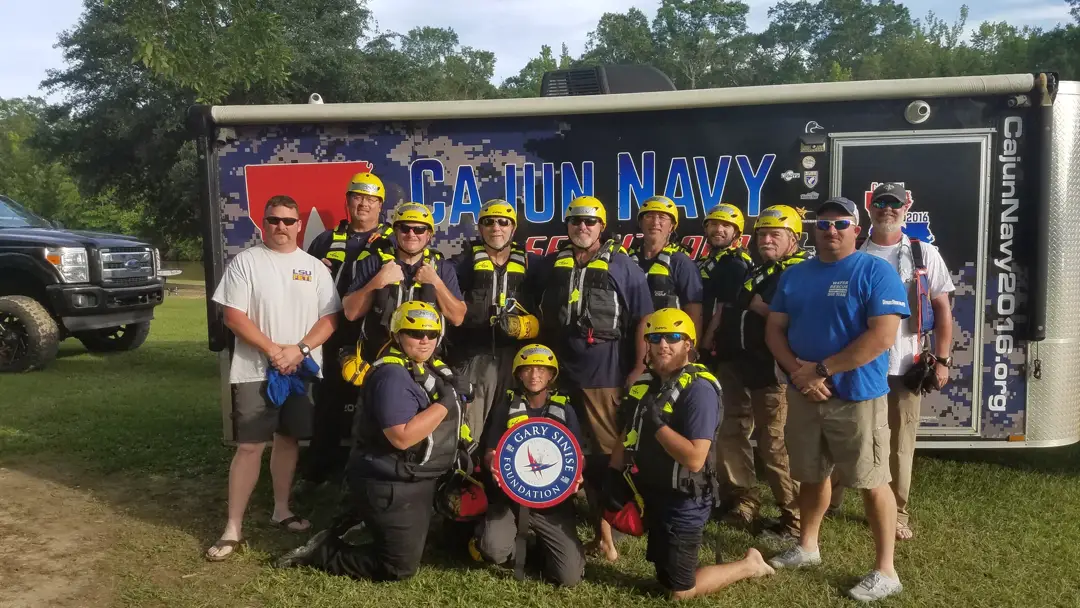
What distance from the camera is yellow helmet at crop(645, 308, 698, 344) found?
3.60 meters

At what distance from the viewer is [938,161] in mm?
4660

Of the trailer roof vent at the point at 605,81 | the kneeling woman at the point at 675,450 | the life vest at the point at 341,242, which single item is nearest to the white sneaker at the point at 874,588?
the kneeling woman at the point at 675,450

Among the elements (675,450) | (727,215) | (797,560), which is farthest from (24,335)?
(797,560)

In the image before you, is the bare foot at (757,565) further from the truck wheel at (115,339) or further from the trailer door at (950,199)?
the truck wheel at (115,339)

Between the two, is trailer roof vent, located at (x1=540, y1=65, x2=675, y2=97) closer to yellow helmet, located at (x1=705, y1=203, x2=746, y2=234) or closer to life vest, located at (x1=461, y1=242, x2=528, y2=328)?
yellow helmet, located at (x1=705, y1=203, x2=746, y2=234)

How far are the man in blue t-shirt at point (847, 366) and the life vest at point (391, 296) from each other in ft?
6.51

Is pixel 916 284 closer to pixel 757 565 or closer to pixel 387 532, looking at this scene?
pixel 757 565

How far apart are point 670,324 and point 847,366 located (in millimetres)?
885

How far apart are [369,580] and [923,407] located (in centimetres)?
356

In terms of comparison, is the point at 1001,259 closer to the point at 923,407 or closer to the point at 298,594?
the point at 923,407

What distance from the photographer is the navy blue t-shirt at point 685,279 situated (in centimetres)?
441

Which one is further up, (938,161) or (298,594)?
(938,161)

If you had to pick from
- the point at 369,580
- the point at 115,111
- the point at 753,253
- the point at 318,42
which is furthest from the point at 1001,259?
the point at 115,111

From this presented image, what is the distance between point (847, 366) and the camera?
11.9 feet
